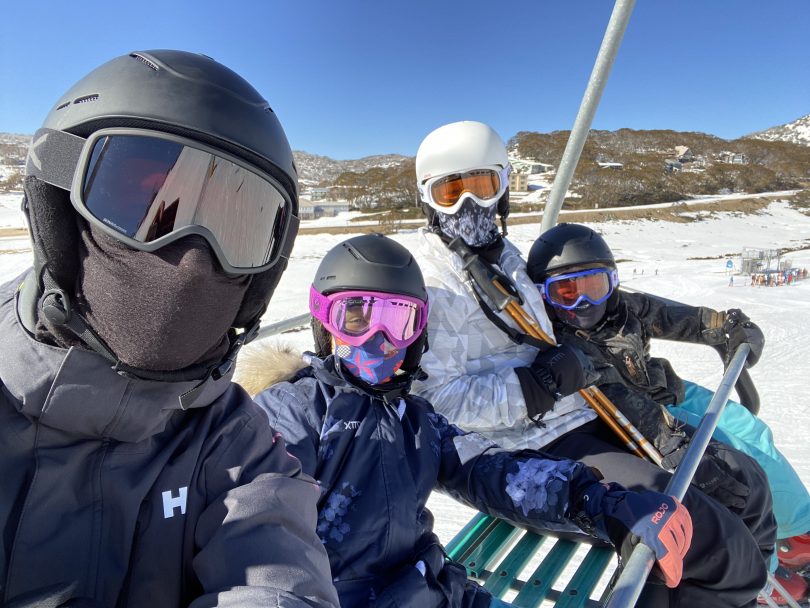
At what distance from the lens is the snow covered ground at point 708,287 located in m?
4.72

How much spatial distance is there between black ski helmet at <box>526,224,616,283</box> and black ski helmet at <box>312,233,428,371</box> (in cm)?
108

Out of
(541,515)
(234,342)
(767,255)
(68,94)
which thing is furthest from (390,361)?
(767,255)

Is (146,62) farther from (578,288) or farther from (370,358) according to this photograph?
(578,288)

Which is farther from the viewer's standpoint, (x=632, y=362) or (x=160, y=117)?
(x=632, y=362)

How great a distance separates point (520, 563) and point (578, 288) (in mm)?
1419

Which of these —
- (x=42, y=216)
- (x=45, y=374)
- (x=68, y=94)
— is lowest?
(x=45, y=374)

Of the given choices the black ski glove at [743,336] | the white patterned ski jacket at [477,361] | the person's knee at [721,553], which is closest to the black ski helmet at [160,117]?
the white patterned ski jacket at [477,361]

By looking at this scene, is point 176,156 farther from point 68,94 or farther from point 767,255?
point 767,255

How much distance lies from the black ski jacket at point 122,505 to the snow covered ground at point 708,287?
6.67 ft

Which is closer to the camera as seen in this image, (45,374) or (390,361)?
(45,374)

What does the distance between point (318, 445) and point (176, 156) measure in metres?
1.01

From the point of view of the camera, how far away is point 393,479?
1.63 m

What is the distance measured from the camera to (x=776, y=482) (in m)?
2.63

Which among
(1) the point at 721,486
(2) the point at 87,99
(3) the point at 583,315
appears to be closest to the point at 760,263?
(3) the point at 583,315
